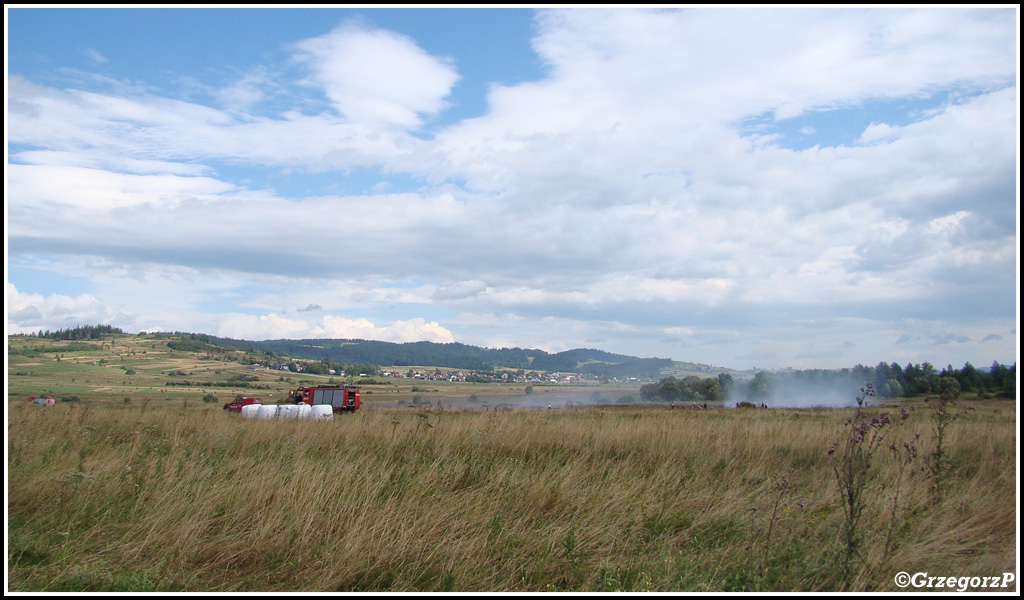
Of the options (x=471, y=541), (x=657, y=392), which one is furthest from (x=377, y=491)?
(x=657, y=392)

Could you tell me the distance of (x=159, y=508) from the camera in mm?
5195

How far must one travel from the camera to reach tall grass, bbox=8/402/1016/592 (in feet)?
14.4

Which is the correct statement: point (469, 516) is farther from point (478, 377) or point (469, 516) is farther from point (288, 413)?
point (478, 377)

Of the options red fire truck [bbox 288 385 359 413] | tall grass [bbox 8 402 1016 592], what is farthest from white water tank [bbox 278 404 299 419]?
red fire truck [bbox 288 385 359 413]

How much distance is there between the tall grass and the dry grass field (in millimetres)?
23

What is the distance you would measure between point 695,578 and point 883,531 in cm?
230

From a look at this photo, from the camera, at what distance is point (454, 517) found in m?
5.32

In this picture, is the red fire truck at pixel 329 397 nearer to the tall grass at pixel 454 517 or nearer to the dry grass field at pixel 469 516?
the dry grass field at pixel 469 516

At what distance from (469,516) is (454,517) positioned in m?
0.15

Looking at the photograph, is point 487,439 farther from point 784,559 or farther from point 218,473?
point 784,559

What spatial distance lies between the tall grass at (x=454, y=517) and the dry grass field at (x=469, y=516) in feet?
0.08

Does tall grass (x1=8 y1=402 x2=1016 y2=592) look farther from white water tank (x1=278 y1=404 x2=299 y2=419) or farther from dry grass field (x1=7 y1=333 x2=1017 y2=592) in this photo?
white water tank (x1=278 y1=404 x2=299 y2=419)

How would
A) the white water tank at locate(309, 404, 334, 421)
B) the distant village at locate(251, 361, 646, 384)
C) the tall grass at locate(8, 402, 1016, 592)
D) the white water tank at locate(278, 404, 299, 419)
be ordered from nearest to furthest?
1. the tall grass at locate(8, 402, 1016, 592)
2. the white water tank at locate(309, 404, 334, 421)
3. the white water tank at locate(278, 404, 299, 419)
4. the distant village at locate(251, 361, 646, 384)

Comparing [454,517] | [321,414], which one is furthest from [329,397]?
[454,517]
